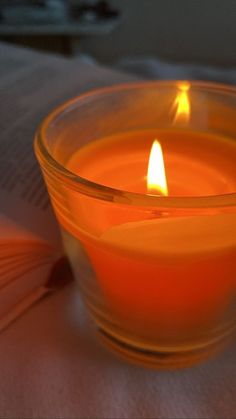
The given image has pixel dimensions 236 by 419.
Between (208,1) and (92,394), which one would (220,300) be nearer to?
(92,394)

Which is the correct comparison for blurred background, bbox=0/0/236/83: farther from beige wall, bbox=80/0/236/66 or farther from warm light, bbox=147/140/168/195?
warm light, bbox=147/140/168/195

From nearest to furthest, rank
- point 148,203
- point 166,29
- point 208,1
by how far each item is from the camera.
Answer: point 148,203
point 208,1
point 166,29

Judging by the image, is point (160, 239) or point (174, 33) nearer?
point (160, 239)

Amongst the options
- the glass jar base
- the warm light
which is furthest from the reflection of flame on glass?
the glass jar base

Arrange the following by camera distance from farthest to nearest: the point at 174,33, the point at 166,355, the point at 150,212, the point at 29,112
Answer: the point at 174,33
the point at 29,112
the point at 166,355
the point at 150,212

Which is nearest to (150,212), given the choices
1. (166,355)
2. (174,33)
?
(166,355)

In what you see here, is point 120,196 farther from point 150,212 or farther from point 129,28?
point 129,28

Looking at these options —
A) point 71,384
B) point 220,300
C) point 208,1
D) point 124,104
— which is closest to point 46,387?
point 71,384
